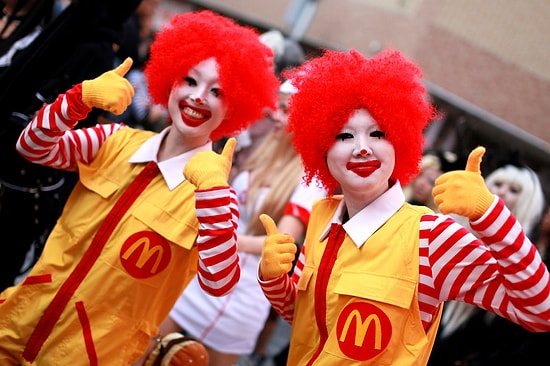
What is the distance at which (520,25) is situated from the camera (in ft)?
23.7

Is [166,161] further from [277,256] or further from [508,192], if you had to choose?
[508,192]

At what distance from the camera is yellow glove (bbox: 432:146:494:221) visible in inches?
65.3

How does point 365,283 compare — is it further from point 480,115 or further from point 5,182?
point 480,115

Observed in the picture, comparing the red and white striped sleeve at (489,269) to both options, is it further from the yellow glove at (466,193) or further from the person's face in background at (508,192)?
the person's face in background at (508,192)

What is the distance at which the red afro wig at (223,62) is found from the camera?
238cm

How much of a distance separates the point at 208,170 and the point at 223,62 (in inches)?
22.6

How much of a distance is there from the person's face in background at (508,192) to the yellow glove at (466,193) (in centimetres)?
211

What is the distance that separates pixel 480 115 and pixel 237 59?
551 centimetres

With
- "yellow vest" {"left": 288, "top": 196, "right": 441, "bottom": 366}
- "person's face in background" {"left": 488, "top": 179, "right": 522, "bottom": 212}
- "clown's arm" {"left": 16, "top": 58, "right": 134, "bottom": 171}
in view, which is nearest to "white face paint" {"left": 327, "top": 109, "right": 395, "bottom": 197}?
"yellow vest" {"left": 288, "top": 196, "right": 441, "bottom": 366}

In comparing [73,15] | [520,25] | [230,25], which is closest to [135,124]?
[73,15]

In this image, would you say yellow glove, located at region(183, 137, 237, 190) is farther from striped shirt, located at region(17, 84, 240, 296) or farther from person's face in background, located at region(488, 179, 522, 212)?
person's face in background, located at region(488, 179, 522, 212)

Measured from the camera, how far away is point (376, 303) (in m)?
1.82

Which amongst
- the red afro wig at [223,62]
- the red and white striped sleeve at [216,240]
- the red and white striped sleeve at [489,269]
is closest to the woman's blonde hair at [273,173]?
the red afro wig at [223,62]

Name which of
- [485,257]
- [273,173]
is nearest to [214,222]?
[485,257]
